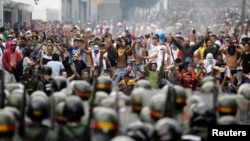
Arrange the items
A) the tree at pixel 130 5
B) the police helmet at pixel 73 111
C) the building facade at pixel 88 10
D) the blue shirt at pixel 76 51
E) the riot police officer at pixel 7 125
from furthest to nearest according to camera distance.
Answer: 1. the tree at pixel 130 5
2. the building facade at pixel 88 10
3. the blue shirt at pixel 76 51
4. the police helmet at pixel 73 111
5. the riot police officer at pixel 7 125

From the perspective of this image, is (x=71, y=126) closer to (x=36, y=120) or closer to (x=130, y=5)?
(x=36, y=120)

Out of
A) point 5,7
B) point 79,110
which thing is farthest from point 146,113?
point 5,7

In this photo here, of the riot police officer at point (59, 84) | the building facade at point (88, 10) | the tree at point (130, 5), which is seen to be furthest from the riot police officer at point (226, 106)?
the tree at point (130, 5)

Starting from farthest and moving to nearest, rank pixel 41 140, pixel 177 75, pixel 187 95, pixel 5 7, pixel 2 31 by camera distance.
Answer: pixel 5 7, pixel 2 31, pixel 177 75, pixel 187 95, pixel 41 140

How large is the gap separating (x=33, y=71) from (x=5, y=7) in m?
15.8

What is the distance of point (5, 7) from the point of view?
31.8 m

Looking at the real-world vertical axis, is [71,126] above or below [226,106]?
below

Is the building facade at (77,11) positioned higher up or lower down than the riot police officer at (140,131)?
higher up

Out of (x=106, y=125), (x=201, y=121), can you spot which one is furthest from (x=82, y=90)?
(x=201, y=121)

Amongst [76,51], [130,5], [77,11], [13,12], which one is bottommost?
[76,51]

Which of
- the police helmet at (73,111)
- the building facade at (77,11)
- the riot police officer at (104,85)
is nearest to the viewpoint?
the police helmet at (73,111)

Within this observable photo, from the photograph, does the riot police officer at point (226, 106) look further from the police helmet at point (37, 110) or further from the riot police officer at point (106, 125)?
the police helmet at point (37, 110)

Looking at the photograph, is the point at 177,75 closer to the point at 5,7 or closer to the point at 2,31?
the point at 2,31

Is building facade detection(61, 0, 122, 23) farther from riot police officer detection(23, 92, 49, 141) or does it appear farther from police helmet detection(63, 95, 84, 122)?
police helmet detection(63, 95, 84, 122)
